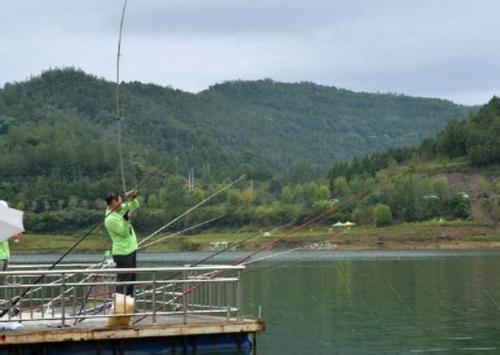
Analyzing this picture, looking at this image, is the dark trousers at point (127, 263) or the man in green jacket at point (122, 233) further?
the dark trousers at point (127, 263)

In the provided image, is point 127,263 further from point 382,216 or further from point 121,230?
point 382,216

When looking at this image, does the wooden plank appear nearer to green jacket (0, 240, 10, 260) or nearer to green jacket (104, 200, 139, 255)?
green jacket (104, 200, 139, 255)

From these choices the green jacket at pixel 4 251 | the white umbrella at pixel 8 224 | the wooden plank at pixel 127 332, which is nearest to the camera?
the wooden plank at pixel 127 332

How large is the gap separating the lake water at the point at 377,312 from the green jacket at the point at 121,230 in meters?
2.28

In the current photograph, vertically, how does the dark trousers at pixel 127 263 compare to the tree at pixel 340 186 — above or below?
below

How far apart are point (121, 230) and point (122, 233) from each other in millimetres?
59

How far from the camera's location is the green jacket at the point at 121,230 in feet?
64.7

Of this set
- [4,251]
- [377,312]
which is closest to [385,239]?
[377,312]

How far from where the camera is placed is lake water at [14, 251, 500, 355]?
99.2 feet

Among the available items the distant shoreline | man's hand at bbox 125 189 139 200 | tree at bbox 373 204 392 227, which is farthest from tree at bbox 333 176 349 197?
man's hand at bbox 125 189 139 200

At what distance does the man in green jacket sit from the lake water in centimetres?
224

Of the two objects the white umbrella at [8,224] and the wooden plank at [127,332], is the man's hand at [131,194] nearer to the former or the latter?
the white umbrella at [8,224]

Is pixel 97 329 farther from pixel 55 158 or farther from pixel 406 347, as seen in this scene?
pixel 55 158

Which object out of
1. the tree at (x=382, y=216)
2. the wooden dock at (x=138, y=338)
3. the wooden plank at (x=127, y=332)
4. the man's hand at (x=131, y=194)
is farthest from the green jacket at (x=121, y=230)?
the tree at (x=382, y=216)
